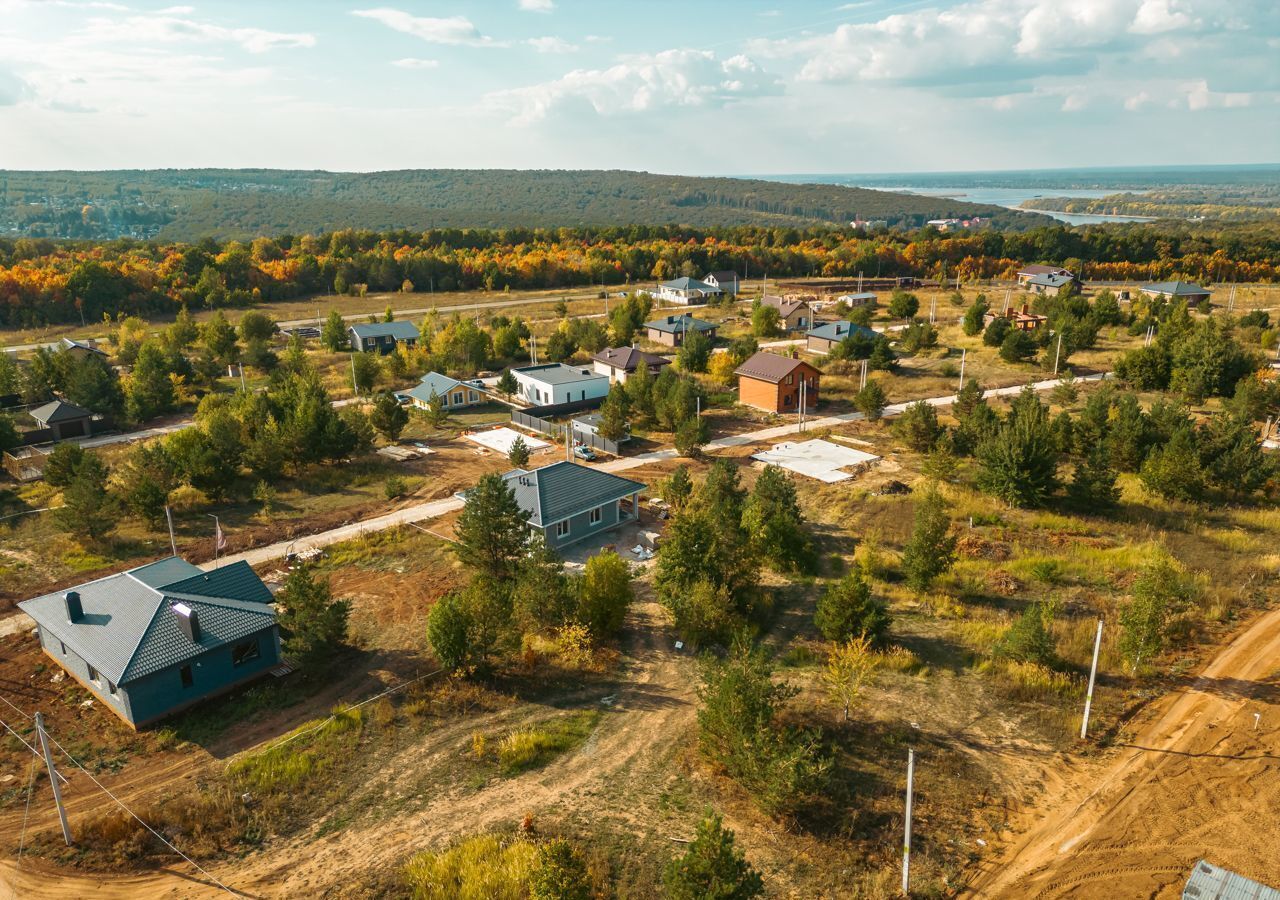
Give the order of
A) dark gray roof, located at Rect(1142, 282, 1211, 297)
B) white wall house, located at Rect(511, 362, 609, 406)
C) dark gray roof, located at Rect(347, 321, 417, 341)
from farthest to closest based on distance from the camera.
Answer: dark gray roof, located at Rect(1142, 282, 1211, 297) → dark gray roof, located at Rect(347, 321, 417, 341) → white wall house, located at Rect(511, 362, 609, 406)

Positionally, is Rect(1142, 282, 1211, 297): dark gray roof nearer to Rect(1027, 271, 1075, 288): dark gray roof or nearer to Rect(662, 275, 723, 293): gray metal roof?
Rect(1027, 271, 1075, 288): dark gray roof

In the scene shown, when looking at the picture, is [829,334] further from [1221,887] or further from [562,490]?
[1221,887]

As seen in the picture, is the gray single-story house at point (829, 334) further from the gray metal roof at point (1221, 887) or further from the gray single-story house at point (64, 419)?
the gray metal roof at point (1221, 887)

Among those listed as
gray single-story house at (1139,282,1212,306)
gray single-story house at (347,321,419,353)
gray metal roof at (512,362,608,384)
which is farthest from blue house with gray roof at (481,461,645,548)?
gray single-story house at (1139,282,1212,306)

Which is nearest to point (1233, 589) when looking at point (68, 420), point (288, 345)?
point (68, 420)

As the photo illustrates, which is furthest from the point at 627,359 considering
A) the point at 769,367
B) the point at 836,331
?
the point at 836,331

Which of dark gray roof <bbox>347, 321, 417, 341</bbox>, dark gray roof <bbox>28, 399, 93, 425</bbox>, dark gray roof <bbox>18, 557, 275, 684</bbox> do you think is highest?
dark gray roof <bbox>347, 321, 417, 341</bbox>

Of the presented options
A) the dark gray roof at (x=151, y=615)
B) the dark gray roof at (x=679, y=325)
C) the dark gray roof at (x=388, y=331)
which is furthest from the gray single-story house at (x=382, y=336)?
the dark gray roof at (x=151, y=615)

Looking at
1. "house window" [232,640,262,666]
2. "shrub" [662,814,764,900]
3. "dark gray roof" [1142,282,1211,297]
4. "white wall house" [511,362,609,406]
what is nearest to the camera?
"shrub" [662,814,764,900]
